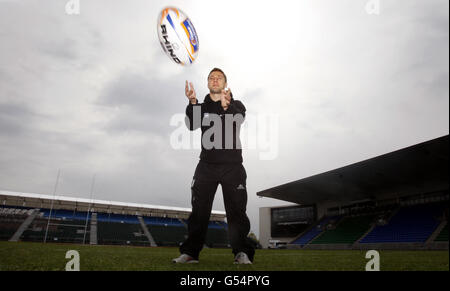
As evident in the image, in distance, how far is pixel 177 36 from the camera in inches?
186

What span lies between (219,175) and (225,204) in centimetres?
42

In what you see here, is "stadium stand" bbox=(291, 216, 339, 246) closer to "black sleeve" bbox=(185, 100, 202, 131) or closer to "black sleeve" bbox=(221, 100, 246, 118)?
"black sleeve" bbox=(221, 100, 246, 118)

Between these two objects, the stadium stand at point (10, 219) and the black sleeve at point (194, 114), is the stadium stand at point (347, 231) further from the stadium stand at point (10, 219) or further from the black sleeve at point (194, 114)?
the stadium stand at point (10, 219)

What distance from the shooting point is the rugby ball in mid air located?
15.0 ft

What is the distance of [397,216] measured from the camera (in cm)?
2770

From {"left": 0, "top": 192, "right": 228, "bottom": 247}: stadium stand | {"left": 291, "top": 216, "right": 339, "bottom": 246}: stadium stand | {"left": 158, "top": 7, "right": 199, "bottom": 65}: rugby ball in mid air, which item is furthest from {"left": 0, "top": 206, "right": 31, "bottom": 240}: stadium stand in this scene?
{"left": 158, "top": 7, "right": 199, "bottom": 65}: rugby ball in mid air

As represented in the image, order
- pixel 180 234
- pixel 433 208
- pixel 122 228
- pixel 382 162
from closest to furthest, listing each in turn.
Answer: pixel 382 162
pixel 433 208
pixel 122 228
pixel 180 234

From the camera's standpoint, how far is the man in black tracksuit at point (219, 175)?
3967 mm

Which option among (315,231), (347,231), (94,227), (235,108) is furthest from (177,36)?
(94,227)

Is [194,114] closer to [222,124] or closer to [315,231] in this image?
[222,124]
